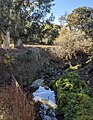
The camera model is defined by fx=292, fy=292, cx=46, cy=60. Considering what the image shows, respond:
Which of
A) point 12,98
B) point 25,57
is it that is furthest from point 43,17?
point 12,98

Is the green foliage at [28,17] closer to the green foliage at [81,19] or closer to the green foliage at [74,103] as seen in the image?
the green foliage at [81,19]

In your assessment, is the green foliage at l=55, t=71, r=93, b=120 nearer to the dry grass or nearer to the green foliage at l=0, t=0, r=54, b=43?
the dry grass

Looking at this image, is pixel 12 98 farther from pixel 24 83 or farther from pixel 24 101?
pixel 24 83

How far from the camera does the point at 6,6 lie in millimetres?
23094

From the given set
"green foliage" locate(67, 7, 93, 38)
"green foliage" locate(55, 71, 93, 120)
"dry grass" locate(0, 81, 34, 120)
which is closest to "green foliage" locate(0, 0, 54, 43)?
"green foliage" locate(67, 7, 93, 38)

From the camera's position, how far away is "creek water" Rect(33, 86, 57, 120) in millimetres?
13742

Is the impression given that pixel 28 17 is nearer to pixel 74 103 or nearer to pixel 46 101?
pixel 46 101

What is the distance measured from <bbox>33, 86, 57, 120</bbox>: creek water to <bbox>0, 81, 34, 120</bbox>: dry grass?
2.62m

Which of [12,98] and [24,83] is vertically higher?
[12,98]

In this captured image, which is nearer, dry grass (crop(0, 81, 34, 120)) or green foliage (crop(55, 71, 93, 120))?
dry grass (crop(0, 81, 34, 120))

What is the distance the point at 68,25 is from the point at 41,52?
45.8ft

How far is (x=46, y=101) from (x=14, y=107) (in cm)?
595

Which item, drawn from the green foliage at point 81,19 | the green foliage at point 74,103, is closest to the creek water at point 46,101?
the green foliage at point 74,103

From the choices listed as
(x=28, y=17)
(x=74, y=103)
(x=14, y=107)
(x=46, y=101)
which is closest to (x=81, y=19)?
(x=28, y=17)
